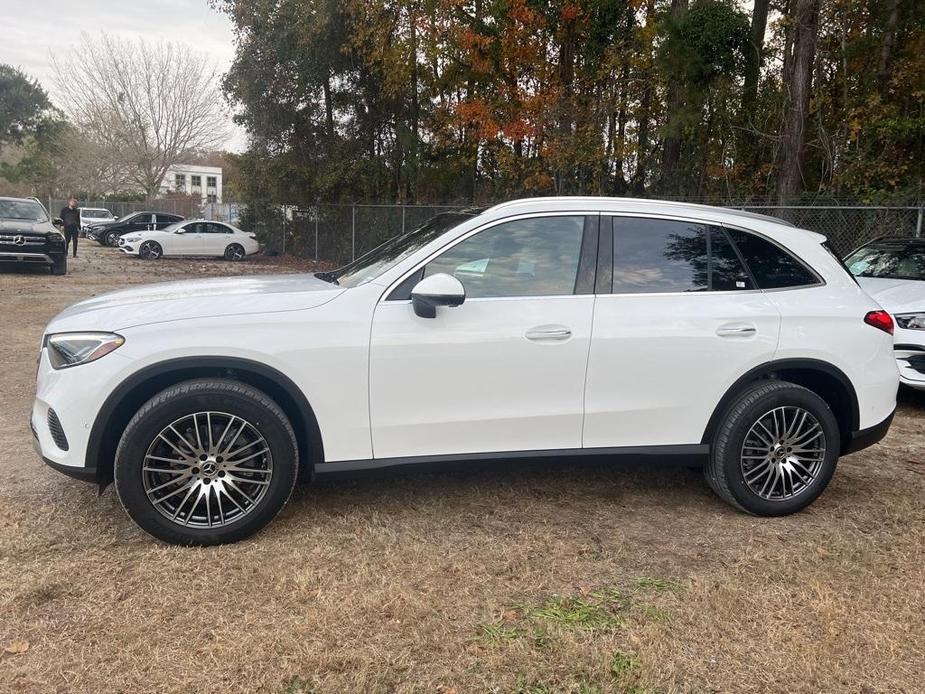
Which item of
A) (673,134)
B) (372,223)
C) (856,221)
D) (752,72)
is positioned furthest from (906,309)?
(372,223)

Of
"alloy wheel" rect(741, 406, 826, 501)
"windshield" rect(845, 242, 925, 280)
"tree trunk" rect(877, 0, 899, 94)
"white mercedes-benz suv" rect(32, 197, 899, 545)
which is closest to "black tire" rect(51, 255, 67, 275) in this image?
"white mercedes-benz suv" rect(32, 197, 899, 545)

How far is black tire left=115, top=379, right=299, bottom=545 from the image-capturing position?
3.43 m

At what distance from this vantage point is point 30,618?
9.77 feet

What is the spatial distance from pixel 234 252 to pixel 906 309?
21.8m

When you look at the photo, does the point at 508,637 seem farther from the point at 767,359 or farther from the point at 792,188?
the point at 792,188

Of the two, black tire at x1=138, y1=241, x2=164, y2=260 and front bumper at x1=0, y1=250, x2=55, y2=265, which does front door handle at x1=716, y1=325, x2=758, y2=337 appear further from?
black tire at x1=138, y1=241, x2=164, y2=260

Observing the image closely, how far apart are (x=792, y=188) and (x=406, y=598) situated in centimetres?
1231

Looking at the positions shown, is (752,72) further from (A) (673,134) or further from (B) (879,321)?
(B) (879,321)

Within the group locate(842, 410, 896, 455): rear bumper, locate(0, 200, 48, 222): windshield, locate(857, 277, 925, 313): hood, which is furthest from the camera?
locate(0, 200, 48, 222): windshield

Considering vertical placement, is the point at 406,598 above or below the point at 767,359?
below

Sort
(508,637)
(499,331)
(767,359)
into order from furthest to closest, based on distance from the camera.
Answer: (767,359), (499,331), (508,637)

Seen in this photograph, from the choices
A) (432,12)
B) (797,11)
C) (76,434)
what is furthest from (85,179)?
(76,434)

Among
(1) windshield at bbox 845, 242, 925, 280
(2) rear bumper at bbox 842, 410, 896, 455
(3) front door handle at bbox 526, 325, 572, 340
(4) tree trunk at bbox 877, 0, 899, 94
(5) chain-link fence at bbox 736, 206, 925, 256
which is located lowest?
(2) rear bumper at bbox 842, 410, 896, 455

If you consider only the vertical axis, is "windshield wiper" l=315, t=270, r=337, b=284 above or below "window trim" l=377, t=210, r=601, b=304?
below
